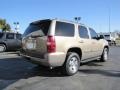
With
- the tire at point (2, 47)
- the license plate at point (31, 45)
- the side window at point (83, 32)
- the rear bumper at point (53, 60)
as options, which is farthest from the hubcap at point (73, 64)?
the tire at point (2, 47)

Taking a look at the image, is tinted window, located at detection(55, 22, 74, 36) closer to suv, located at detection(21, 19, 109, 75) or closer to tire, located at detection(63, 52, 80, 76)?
suv, located at detection(21, 19, 109, 75)

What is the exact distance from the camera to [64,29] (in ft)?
30.2

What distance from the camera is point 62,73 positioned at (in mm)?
9336

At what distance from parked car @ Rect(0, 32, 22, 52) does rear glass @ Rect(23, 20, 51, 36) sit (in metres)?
11.2

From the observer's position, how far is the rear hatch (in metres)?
8.60

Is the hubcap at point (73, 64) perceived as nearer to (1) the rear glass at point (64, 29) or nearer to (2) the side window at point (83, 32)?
(1) the rear glass at point (64, 29)

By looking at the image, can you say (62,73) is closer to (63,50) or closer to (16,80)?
(63,50)

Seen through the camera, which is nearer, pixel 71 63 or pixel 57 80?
pixel 57 80

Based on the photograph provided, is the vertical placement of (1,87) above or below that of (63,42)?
below

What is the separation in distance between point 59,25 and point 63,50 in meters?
0.91

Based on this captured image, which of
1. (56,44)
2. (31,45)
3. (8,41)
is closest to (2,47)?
(8,41)

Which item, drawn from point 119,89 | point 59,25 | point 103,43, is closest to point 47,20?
point 59,25

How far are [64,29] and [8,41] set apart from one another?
1247 centimetres

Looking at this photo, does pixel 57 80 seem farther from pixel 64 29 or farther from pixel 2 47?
pixel 2 47
